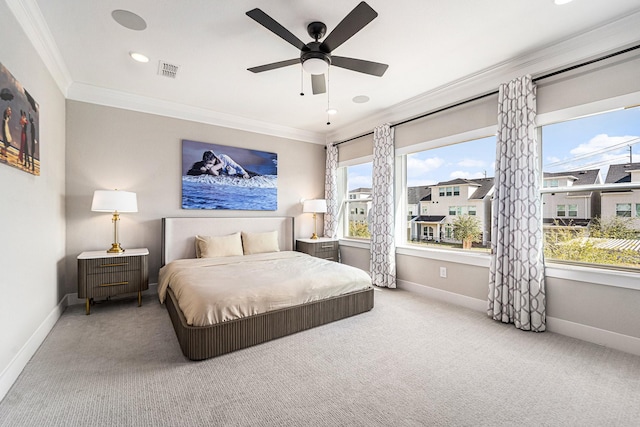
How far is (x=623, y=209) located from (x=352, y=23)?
292 cm

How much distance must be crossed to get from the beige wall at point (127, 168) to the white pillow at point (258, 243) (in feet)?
1.79

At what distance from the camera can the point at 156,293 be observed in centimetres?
409

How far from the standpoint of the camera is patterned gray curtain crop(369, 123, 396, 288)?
14.4 feet

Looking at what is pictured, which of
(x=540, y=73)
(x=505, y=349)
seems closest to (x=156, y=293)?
(x=505, y=349)

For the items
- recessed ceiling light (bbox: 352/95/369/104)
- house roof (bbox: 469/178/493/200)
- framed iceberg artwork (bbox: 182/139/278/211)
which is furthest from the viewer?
framed iceberg artwork (bbox: 182/139/278/211)

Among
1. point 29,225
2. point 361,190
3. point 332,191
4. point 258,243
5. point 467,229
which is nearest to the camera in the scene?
point 29,225

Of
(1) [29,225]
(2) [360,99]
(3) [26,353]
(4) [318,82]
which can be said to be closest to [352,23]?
(4) [318,82]

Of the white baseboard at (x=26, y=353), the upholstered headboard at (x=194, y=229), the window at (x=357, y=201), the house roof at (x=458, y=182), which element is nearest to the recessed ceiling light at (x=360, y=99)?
the window at (x=357, y=201)

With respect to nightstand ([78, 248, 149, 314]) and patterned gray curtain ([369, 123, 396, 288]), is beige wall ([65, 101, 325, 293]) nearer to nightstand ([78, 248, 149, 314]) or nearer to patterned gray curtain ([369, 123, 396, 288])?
nightstand ([78, 248, 149, 314])

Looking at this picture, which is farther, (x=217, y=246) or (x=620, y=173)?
(x=217, y=246)

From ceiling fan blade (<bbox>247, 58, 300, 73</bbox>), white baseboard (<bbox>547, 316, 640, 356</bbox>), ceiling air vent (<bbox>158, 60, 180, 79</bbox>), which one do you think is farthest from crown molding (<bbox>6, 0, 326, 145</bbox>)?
white baseboard (<bbox>547, 316, 640, 356</bbox>)

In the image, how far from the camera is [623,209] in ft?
8.32

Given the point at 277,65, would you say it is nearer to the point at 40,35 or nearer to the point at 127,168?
the point at 40,35

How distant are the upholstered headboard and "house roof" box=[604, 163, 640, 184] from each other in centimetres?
433
